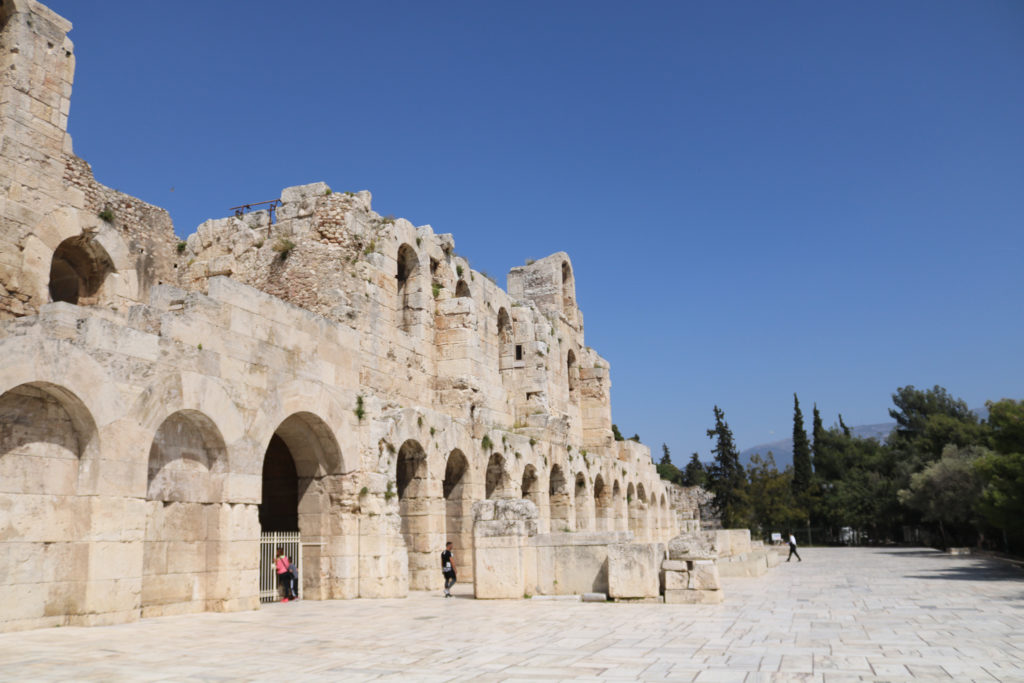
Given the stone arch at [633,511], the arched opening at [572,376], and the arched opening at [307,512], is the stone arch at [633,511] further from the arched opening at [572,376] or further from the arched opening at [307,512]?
the arched opening at [307,512]

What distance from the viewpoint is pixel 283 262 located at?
1795cm

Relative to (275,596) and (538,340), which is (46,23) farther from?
(538,340)

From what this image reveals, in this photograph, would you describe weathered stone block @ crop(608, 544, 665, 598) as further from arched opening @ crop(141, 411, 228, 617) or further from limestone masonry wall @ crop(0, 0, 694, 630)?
arched opening @ crop(141, 411, 228, 617)

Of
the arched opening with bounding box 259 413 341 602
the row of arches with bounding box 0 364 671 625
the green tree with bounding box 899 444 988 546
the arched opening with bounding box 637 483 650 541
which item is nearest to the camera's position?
the row of arches with bounding box 0 364 671 625

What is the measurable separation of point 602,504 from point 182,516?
20.3 metres

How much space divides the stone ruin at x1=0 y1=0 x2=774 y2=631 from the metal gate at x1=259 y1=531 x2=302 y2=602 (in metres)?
0.13

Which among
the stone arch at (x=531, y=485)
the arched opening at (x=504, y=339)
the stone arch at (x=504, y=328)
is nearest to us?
the stone arch at (x=531, y=485)

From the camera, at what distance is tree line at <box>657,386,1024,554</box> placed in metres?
34.0

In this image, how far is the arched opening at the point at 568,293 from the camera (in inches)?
1346

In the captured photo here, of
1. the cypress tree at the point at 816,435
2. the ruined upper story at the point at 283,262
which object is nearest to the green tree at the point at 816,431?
the cypress tree at the point at 816,435

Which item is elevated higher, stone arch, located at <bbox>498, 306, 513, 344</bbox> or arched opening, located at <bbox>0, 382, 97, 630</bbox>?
stone arch, located at <bbox>498, 306, 513, 344</bbox>

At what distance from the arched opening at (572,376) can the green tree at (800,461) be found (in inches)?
1044

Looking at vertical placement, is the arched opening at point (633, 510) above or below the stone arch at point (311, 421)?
below

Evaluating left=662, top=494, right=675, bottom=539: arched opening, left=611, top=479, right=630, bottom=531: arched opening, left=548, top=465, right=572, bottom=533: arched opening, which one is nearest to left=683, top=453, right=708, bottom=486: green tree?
left=662, top=494, right=675, bottom=539: arched opening
